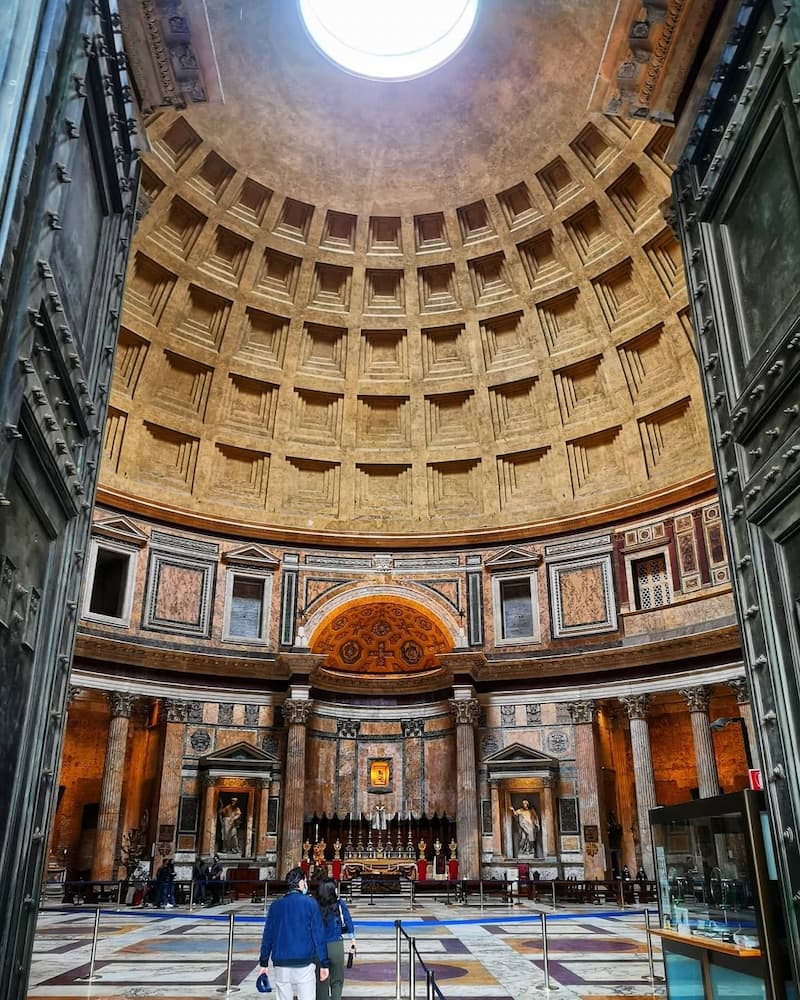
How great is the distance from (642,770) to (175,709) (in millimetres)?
14445

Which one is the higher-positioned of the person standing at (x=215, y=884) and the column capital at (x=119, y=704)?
the column capital at (x=119, y=704)

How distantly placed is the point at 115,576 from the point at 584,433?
16613 millimetres

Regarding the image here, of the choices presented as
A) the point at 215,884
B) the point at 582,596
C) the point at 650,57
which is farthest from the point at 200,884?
the point at 650,57

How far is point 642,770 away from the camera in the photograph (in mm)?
24156

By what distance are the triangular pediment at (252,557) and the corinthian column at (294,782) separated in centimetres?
483

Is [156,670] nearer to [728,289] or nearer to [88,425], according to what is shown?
[88,425]

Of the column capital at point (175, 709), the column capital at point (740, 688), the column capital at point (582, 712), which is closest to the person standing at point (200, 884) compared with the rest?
the column capital at point (175, 709)

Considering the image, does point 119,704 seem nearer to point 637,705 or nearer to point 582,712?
point 582,712

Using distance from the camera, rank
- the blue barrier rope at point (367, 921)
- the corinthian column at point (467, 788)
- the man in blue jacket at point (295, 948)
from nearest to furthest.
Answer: the man in blue jacket at point (295, 948) < the blue barrier rope at point (367, 921) < the corinthian column at point (467, 788)

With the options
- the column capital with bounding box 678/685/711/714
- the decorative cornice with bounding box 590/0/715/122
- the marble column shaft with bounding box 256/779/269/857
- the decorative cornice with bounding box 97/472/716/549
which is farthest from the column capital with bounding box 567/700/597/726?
the decorative cornice with bounding box 590/0/715/122

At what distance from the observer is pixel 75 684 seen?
2369 centimetres

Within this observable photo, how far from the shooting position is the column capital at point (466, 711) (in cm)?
2617

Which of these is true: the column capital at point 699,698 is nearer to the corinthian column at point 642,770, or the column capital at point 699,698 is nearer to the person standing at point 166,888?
the corinthian column at point 642,770

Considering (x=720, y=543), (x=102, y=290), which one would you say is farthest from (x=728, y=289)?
(x=720, y=543)
